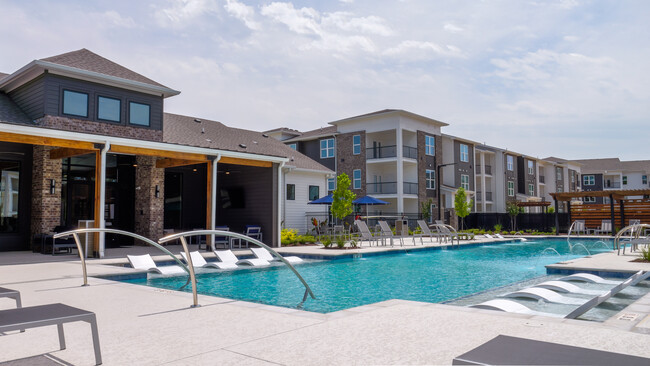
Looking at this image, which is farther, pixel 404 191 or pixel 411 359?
pixel 404 191

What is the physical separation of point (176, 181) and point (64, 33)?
21.0ft

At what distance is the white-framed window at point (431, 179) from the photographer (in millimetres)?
32938

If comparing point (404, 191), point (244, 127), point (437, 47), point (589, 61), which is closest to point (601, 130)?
point (404, 191)

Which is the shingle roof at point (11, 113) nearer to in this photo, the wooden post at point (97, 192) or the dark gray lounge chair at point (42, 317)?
the wooden post at point (97, 192)

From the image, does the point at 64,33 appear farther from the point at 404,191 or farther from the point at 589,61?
the point at 404,191

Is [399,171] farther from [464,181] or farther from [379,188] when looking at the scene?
[464,181]

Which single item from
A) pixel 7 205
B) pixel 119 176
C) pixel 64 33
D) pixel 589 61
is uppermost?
pixel 64 33

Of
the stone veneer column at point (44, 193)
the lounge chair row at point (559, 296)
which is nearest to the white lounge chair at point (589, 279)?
the lounge chair row at point (559, 296)

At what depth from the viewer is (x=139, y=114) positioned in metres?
16.2

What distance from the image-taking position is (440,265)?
42.8ft

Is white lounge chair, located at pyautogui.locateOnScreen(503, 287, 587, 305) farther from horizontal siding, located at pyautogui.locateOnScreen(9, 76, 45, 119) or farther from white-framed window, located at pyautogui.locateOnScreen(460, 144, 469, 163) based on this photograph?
white-framed window, located at pyautogui.locateOnScreen(460, 144, 469, 163)

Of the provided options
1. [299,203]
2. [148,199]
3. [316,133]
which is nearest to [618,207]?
[299,203]

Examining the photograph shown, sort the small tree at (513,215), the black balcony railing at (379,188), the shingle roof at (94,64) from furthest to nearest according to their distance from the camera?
1. the black balcony railing at (379,188)
2. the small tree at (513,215)
3. the shingle roof at (94,64)

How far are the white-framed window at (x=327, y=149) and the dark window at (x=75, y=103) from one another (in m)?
20.0
